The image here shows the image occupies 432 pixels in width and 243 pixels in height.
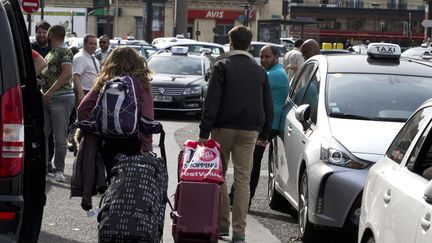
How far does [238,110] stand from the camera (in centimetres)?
820

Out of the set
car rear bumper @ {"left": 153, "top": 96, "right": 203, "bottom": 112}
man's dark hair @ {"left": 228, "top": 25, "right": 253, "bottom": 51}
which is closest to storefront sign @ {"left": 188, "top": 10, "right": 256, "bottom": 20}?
car rear bumper @ {"left": 153, "top": 96, "right": 203, "bottom": 112}

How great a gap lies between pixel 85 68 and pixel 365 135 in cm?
544

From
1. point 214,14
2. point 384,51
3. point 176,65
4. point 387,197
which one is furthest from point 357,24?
point 387,197

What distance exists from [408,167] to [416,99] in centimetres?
340

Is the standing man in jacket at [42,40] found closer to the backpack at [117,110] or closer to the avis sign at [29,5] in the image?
the backpack at [117,110]

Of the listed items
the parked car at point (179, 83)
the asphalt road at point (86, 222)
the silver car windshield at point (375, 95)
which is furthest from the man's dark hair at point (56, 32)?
the parked car at point (179, 83)

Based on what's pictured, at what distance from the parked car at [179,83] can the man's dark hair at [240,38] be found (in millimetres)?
12473

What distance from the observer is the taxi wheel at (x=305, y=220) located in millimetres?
8461

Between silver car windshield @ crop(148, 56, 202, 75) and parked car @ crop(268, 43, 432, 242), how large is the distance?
12004 mm

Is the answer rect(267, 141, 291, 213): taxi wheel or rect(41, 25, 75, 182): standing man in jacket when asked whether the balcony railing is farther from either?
rect(267, 141, 291, 213): taxi wheel

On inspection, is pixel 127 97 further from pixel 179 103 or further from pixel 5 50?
pixel 179 103

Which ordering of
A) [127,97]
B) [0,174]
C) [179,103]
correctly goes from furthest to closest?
[179,103], [127,97], [0,174]

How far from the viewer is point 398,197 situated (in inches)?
220

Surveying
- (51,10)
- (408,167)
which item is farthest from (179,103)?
(51,10)
